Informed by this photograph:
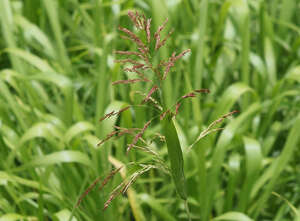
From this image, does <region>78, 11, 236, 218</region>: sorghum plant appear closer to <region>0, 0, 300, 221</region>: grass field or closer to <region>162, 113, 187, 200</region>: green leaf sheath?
<region>162, 113, 187, 200</region>: green leaf sheath

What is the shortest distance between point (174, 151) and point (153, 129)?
2.95 feet

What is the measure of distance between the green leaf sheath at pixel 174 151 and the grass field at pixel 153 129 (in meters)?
0.32

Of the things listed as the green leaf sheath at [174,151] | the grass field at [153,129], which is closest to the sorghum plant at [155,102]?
the green leaf sheath at [174,151]

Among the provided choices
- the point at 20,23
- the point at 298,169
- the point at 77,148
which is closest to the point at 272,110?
the point at 298,169

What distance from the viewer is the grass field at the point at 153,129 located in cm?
115

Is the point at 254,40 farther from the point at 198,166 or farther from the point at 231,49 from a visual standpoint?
the point at 198,166

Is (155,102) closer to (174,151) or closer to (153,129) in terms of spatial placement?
(174,151)

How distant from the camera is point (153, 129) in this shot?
1431 millimetres

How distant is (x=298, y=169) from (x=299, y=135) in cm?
32

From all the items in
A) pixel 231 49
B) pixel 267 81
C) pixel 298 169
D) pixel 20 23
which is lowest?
pixel 298 169

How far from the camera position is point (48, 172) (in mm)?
1171

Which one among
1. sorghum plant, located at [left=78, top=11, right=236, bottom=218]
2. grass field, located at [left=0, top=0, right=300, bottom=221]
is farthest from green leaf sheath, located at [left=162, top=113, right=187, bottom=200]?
grass field, located at [left=0, top=0, right=300, bottom=221]

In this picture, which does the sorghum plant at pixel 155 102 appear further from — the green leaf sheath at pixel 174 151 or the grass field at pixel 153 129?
the grass field at pixel 153 129

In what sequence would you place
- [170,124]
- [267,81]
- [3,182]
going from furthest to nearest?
1. [267,81]
2. [3,182]
3. [170,124]
